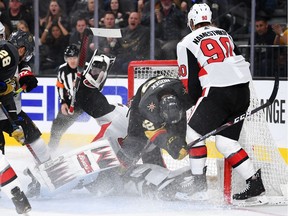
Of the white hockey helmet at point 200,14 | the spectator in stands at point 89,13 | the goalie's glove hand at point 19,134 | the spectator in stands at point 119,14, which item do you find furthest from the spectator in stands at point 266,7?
the goalie's glove hand at point 19,134

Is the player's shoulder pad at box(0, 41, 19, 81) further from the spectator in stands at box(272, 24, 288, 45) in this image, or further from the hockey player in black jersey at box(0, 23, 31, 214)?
the spectator in stands at box(272, 24, 288, 45)

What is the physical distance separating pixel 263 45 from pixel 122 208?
299cm

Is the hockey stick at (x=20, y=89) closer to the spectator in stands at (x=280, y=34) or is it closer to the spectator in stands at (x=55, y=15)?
the spectator in stands at (x=280, y=34)

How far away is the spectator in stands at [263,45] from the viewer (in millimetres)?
7594

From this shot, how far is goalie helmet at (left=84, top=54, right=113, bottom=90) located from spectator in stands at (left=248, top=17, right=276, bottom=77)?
1.93 m

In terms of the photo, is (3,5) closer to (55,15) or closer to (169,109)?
(55,15)

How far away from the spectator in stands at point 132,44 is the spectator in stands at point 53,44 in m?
0.61

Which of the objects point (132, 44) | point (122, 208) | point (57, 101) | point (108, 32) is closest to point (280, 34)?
point (132, 44)

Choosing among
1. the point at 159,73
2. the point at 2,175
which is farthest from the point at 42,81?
the point at 2,175

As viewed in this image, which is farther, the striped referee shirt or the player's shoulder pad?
the striped referee shirt

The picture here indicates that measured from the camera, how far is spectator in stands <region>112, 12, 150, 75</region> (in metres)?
8.12

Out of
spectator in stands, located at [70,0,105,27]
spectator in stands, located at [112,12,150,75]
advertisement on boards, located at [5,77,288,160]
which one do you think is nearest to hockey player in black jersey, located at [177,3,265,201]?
advertisement on boards, located at [5,77,288,160]

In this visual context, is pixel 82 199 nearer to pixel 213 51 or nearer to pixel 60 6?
pixel 213 51

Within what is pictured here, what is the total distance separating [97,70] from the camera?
19.7 feet
